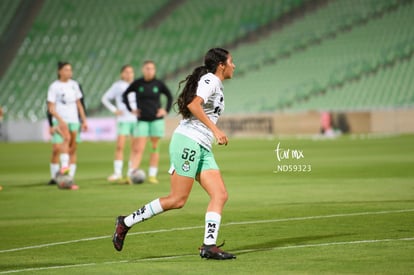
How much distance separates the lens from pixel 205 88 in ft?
29.9

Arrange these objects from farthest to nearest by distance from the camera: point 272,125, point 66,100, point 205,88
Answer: point 272,125
point 66,100
point 205,88

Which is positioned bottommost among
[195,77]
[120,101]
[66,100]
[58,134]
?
[195,77]

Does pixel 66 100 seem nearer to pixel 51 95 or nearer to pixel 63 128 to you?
pixel 51 95

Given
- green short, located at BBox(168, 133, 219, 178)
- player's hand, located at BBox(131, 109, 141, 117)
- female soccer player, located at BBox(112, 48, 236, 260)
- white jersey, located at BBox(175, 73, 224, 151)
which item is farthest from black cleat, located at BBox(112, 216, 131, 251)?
player's hand, located at BBox(131, 109, 141, 117)

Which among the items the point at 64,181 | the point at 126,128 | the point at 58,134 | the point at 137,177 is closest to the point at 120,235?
the point at 64,181

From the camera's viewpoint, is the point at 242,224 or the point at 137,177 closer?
the point at 242,224

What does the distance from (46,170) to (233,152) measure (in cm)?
824

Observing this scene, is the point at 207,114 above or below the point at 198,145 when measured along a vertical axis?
above

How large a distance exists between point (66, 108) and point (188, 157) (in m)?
10.5

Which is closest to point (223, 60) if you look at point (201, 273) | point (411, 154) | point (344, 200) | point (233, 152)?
point (201, 273)

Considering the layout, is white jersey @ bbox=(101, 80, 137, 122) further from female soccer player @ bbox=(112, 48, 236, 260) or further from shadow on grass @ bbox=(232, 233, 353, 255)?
female soccer player @ bbox=(112, 48, 236, 260)

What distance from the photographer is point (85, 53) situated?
52844 mm

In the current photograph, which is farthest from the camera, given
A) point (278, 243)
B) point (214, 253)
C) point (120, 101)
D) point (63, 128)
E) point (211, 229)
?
point (120, 101)

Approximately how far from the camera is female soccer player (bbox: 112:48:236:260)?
9.05m
